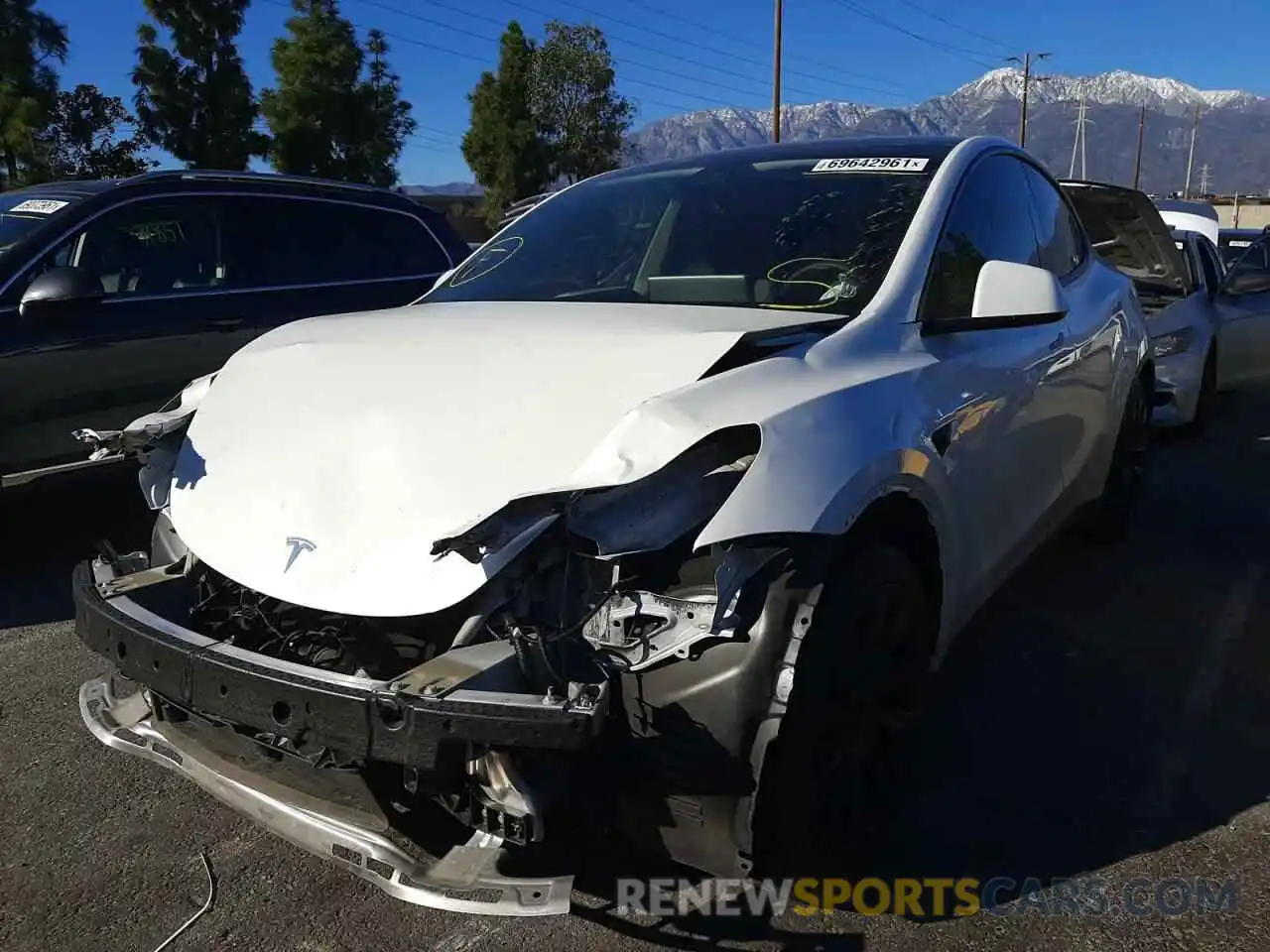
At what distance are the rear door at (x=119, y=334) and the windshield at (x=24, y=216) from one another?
17 centimetres

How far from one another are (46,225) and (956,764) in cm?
464

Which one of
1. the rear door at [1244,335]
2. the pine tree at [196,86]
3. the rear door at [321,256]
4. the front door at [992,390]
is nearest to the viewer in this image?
the front door at [992,390]

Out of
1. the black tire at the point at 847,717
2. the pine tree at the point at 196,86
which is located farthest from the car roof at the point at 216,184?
the pine tree at the point at 196,86

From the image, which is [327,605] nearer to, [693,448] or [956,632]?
[693,448]

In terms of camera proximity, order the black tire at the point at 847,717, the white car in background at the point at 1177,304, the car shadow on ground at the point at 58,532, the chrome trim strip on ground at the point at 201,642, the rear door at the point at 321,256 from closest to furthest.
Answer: the chrome trim strip on ground at the point at 201,642 → the black tire at the point at 847,717 → the car shadow on ground at the point at 58,532 → the rear door at the point at 321,256 → the white car in background at the point at 1177,304

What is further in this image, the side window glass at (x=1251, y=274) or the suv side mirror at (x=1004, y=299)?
the side window glass at (x=1251, y=274)

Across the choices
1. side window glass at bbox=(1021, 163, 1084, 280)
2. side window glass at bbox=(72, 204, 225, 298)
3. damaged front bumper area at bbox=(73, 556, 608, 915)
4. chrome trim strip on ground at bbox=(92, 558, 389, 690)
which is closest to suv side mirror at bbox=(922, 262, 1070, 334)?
side window glass at bbox=(1021, 163, 1084, 280)

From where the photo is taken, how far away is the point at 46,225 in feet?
16.6

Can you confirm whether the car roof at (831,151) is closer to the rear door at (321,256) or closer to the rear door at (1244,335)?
the rear door at (321,256)

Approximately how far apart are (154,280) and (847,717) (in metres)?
4.57

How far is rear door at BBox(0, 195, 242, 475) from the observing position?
16.0 feet

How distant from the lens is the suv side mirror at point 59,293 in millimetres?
4746

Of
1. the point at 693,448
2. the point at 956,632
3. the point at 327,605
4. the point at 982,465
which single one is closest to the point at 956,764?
the point at 956,632

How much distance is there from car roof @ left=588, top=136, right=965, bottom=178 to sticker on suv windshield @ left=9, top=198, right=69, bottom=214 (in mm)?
3085
